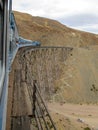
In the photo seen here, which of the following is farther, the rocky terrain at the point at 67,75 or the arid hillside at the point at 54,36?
the arid hillside at the point at 54,36

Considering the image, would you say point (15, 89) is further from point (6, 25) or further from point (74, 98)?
point (74, 98)

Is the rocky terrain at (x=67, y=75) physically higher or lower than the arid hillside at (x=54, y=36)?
lower

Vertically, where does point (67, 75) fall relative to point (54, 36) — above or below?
below

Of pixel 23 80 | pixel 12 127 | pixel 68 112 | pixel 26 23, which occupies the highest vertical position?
pixel 26 23

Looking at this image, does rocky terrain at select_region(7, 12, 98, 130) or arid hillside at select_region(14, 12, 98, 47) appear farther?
arid hillside at select_region(14, 12, 98, 47)

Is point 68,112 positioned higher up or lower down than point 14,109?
lower down

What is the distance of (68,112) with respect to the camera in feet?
121

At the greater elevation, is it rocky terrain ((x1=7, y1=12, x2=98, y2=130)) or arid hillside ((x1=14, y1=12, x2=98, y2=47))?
arid hillside ((x1=14, y1=12, x2=98, y2=47))

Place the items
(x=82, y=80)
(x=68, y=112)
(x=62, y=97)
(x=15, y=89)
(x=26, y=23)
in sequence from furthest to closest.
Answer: (x=26, y=23), (x=82, y=80), (x=62, y=97), (x=68, y=112), (x=15, y=89)

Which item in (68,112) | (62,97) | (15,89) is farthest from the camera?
(62,97)

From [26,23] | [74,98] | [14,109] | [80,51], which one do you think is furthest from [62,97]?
[14,109]

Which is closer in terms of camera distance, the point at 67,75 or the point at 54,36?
the point at 67,75

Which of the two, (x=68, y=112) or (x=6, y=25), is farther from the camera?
(x=68, y=112)

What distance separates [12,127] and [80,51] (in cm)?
4564
